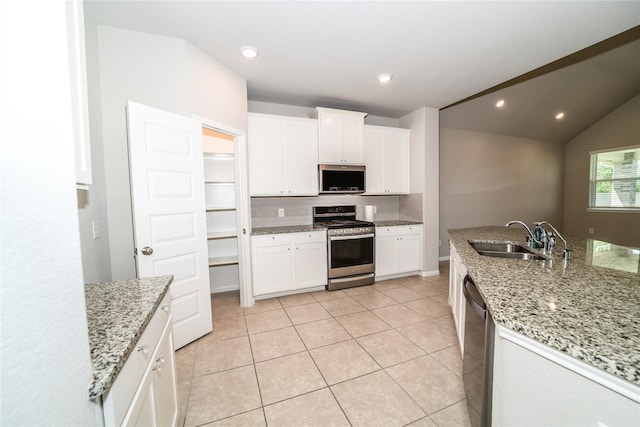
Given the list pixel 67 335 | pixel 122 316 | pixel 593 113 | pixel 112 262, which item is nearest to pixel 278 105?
pixel 112 262

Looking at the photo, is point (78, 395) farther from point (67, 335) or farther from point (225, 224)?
point (225, 224)

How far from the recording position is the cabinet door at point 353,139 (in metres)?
3.68

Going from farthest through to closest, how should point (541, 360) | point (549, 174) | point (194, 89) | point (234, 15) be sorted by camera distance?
point (549, 174), point (194, 89), point (234, 15), point (541, 360)

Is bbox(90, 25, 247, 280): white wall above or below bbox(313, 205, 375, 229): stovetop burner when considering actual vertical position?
above

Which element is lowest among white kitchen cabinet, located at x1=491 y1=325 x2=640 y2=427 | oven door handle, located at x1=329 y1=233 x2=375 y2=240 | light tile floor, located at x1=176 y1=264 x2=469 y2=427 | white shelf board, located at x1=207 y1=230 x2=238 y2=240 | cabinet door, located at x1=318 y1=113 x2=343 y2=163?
light tile floor, located at x1=176 y1=264 x2=469 y2=427

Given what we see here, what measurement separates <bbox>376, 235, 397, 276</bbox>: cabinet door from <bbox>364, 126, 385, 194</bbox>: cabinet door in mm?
792

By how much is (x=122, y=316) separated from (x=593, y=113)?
360 inches

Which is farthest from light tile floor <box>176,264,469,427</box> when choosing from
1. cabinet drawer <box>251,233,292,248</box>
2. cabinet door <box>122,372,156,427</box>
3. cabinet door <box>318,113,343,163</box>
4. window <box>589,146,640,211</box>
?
window <box>589,146,640,211</box>

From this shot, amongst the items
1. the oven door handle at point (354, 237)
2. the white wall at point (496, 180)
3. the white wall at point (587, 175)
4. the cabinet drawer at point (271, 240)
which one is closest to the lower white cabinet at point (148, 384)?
the cabinet drawer at point (271, 240)

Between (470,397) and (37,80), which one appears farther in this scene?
(470,397)

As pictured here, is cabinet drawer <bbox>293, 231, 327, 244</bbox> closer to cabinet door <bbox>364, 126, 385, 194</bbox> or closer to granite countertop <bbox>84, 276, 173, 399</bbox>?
cabinet door <bbox>364, 126, 385, 194</bbox>

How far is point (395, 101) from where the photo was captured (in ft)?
12.2

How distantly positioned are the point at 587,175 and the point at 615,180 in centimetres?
55

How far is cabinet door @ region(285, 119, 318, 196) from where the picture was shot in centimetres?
344
